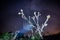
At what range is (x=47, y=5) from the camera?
4.08 m

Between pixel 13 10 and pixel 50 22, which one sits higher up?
pixel 13 10

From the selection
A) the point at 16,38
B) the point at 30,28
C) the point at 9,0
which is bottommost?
the point at 16,38

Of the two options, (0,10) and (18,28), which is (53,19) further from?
(0,10)

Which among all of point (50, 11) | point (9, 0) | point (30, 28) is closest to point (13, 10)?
point (9, 0)

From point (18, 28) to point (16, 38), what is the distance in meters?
0.58

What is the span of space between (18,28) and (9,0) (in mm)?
628

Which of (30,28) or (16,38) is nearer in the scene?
(16,38)

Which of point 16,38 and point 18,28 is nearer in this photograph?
point 16,38

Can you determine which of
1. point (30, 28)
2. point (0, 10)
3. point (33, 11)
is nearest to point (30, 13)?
point (33, 11)

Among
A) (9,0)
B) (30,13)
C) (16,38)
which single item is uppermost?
(9,0)

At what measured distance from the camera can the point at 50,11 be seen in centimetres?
409

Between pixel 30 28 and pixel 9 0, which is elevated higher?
pixel 9 0

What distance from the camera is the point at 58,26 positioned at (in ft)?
13.6

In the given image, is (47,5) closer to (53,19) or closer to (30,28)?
(53,19)
